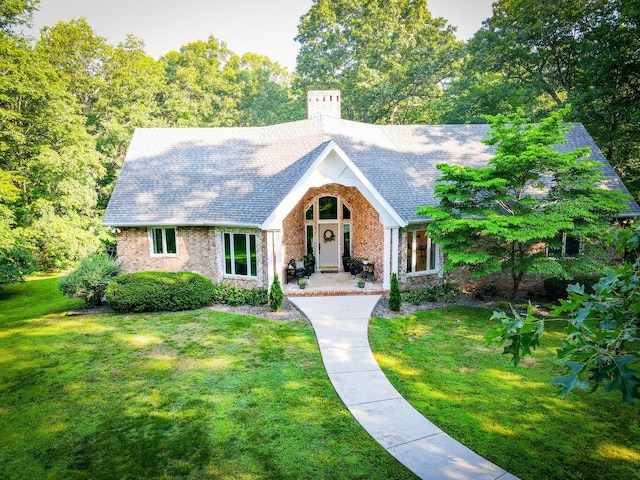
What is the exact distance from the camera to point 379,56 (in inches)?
1350

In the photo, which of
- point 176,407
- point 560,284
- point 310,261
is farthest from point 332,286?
point 560,284

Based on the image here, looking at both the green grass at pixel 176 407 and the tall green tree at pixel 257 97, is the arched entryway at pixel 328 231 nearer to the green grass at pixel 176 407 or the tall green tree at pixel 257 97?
the green grass at pixel 176 407

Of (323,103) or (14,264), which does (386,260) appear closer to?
(323,103)

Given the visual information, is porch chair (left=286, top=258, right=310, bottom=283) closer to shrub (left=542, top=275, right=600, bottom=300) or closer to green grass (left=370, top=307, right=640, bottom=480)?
green grass (left=370, top=307, right=640, bottom=480)

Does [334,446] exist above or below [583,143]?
below

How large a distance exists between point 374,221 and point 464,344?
6.72m

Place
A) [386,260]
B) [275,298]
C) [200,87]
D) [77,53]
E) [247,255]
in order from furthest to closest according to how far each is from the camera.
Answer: [200,87], [77,53], [247,255], [386,260], [275,298]

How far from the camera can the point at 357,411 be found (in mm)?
8203

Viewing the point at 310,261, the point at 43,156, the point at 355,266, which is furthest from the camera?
the point at 43,156

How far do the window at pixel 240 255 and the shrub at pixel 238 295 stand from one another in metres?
0.69

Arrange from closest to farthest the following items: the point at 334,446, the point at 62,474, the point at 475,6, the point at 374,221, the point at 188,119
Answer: the point at 62,474
the point at 334,446
the point at 374,221
the point at 475,6
the point at 188,119

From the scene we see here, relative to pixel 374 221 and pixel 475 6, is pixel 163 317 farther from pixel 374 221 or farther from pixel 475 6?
pixel 475 6

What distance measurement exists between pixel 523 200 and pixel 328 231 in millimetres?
8655

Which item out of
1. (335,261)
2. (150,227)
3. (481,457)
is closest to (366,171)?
(335,261)
